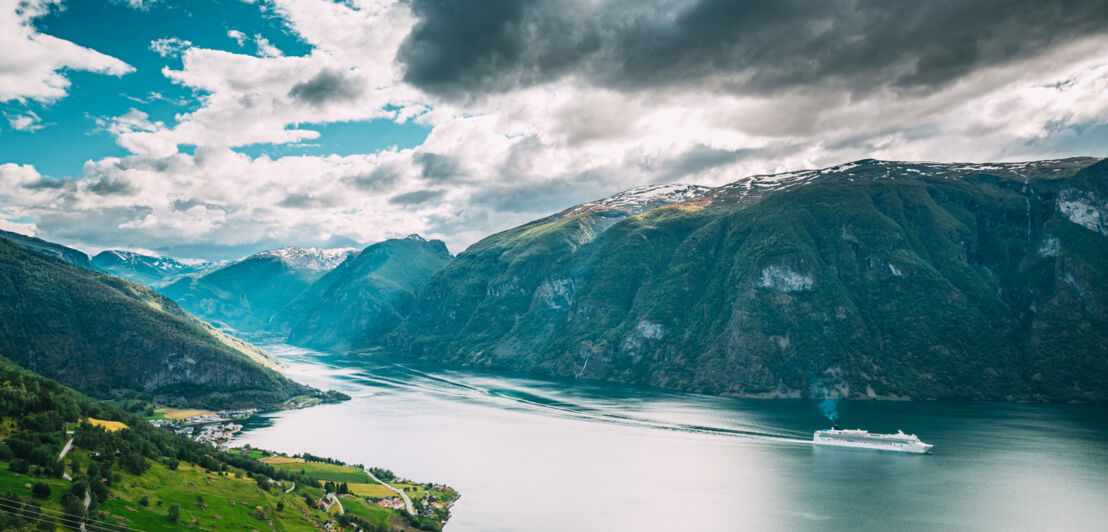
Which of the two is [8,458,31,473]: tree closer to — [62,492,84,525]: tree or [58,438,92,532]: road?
[58,438,92,532]: road

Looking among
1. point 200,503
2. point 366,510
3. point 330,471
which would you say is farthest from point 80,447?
point 330,471

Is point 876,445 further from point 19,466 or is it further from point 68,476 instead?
point 19,466

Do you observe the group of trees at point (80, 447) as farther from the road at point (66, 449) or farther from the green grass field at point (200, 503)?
the green grass field at point (200, 503)

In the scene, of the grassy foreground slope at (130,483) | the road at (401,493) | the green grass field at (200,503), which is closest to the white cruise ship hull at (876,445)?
the road at (401,493)

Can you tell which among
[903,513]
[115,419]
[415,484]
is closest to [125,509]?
[115,419]

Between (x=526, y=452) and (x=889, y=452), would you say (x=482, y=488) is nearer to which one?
(x=526, y=452)

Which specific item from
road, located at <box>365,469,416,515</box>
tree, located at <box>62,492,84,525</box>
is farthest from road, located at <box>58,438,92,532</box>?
road, located at <box>365,469,416,515</box>
